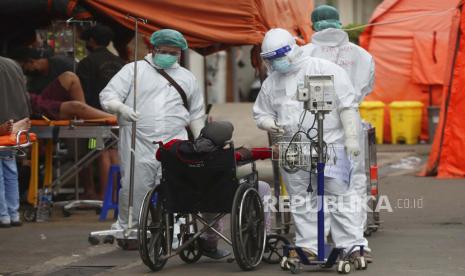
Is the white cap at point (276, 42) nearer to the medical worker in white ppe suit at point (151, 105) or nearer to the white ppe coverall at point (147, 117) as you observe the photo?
the medical worker in white ppe suit at point (151, 105)

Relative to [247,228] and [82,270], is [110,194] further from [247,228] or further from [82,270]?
[247,228]

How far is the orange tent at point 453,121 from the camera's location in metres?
16.6

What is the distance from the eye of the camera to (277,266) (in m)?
9.75

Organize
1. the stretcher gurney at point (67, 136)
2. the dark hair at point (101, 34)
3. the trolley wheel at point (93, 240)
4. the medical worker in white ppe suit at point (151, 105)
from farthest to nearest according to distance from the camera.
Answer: the dark hair at point (101, 34) < the stretcher gurney at point (67, 136) < the trolley wheel at point (93, 240) < the medical worker in white ppe suit at point (151, 105)

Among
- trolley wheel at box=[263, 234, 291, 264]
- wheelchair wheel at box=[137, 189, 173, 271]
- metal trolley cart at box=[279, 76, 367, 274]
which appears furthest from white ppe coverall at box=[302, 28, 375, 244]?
wheelchair wheel at box=[137, 189, 173, 271]

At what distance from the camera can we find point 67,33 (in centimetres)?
1476

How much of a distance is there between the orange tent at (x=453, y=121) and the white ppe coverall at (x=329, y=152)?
23.6 feet

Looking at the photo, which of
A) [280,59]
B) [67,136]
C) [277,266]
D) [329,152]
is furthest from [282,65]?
[67,136]

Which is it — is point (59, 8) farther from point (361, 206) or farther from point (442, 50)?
point (442, 50)

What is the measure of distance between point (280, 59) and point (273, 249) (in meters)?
1.55

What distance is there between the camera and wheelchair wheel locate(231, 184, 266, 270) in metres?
9.16

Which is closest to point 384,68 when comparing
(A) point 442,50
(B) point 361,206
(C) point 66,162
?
(A) point 442,50

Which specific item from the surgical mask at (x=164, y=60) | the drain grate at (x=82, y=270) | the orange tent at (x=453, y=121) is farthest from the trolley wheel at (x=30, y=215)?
the orange tent at (x=453, y=121)

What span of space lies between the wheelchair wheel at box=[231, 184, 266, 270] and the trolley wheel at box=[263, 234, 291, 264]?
0.80 feet
